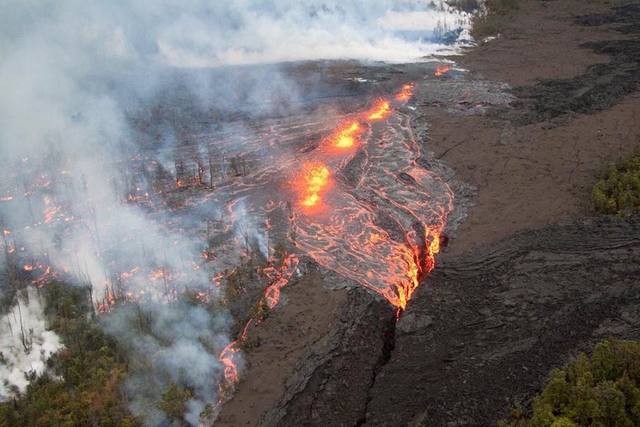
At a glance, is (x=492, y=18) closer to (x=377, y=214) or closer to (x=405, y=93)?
(x=405, y=93)

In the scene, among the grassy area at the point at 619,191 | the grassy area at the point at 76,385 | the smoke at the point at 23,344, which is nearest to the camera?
the grassy area at the point at 76,385

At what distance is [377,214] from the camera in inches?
668

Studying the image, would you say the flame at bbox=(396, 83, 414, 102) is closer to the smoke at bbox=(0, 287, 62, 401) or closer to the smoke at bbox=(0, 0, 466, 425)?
the smoke at bbox=(0, 0, 466, 425)

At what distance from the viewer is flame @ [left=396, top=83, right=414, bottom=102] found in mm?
26425

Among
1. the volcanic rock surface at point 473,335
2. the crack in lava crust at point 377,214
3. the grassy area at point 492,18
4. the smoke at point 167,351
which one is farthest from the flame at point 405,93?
the smoke at point 167,351

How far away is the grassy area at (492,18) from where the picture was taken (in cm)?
3791

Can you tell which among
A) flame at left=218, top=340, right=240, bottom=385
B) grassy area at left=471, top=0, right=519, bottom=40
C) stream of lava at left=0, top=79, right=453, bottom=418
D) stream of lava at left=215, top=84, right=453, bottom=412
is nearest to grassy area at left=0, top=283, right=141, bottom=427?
stream of lava at left=0, top=79, right=453, bottom=418

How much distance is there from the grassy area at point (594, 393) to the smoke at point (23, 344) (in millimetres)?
8624

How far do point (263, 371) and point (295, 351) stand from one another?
82cm

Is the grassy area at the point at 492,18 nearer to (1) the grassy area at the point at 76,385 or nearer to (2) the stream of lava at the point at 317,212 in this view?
(2) the stream of lava at the point at 317,212

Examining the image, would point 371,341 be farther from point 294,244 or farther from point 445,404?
point 294,244

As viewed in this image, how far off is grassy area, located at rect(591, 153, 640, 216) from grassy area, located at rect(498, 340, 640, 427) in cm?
735

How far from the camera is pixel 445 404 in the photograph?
9.23 metres

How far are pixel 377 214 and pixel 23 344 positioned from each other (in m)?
9.94
